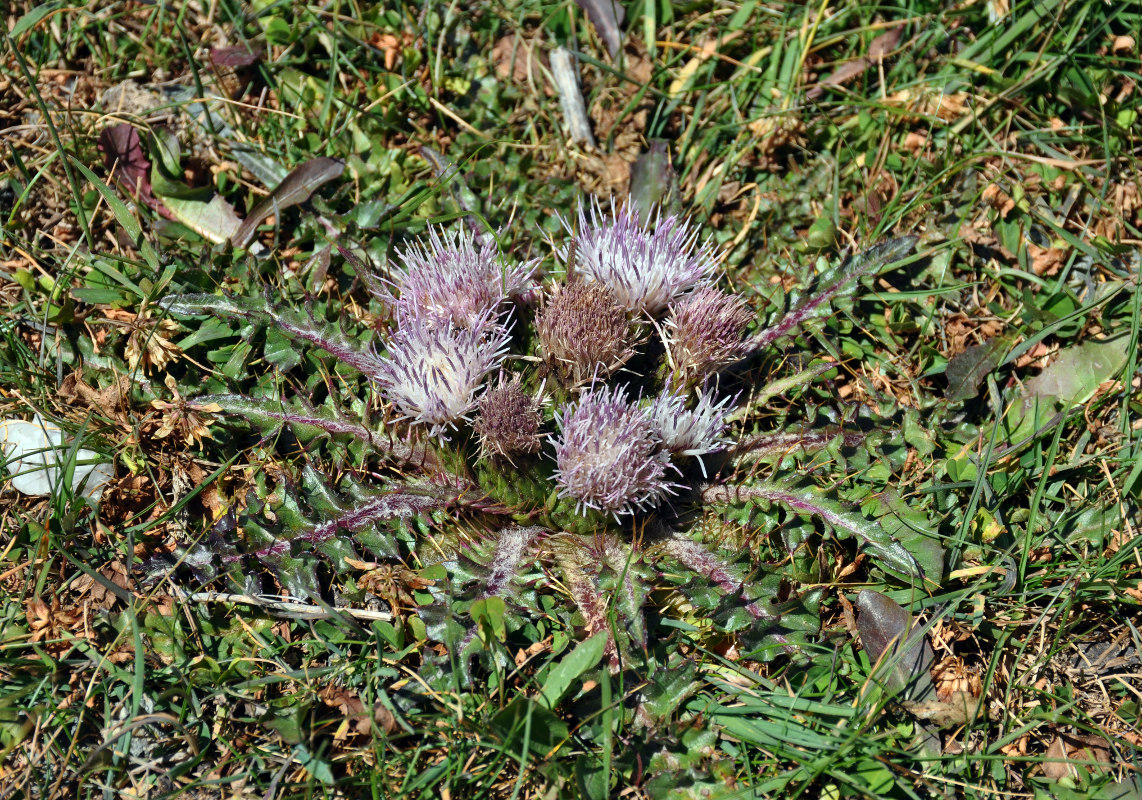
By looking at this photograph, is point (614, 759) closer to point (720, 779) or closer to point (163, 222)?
point (720, 779)

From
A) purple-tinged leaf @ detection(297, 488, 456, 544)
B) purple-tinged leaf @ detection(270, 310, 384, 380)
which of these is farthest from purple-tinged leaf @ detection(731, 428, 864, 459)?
purple-tinged leaf @ detection(270, 310, 384, 380)

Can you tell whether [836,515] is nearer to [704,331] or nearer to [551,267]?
[704,331]

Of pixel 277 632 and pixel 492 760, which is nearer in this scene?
pixel 492 760

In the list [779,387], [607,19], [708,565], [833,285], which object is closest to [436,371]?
[708,565]

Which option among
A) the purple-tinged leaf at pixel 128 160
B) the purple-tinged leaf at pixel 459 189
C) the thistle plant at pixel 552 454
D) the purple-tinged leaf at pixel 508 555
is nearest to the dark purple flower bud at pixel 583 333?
the thistle plant at pixel 552 454

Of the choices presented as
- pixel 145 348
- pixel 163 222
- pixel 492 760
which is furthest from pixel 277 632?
pixel 163 222

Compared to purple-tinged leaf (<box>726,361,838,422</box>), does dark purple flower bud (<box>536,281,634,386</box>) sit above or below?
above

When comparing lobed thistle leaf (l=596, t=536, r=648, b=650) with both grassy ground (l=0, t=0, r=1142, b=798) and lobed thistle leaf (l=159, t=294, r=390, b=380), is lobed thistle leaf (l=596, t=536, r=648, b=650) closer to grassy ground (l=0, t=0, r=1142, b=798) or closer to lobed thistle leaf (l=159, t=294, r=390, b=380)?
grassy ground (l=0, t=0, r=1142, b=798)
